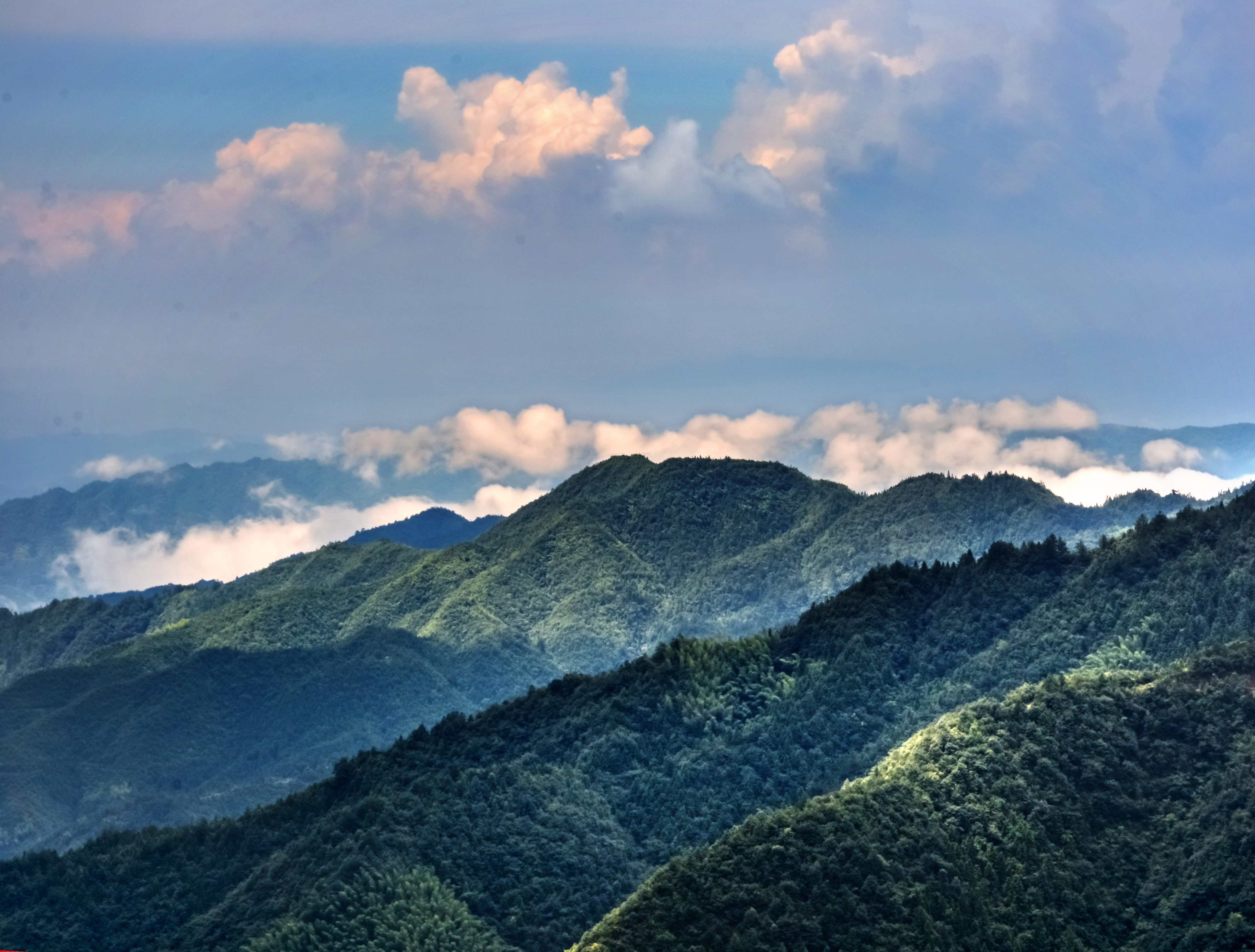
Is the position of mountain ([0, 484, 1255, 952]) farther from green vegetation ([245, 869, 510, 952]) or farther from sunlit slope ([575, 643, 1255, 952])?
green vegetation ([245, 869, 510, 952])

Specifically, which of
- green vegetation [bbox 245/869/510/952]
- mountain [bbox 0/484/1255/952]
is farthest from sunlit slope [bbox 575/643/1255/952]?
green vegetation [bbox 245/869/510/952]

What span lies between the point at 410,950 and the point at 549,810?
76.3ft

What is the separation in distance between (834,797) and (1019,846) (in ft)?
41.7

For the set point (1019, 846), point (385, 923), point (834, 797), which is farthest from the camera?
point (385, 923)

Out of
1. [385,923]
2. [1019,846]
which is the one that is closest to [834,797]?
[1019,846]

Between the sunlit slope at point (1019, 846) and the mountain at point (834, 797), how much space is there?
7.6 inches

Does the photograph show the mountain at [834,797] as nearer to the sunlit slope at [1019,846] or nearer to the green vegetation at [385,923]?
the sunlit slope at [1019,846]

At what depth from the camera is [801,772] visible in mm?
136500

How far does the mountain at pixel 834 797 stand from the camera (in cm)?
9625

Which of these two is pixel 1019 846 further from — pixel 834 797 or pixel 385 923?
pixel 385 923

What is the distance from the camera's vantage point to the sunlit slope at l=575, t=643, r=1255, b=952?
92625 mm

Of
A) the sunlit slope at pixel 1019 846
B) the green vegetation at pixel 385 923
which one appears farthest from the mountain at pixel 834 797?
the green vegetation at pixel 385 923

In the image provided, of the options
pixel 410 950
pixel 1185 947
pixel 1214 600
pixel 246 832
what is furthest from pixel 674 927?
pixel 1214 600

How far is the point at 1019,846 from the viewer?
10050 centimetres
